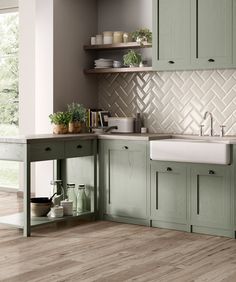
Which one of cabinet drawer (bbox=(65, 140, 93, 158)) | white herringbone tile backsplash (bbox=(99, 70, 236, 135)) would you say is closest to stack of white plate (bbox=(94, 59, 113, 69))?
white herringbone tile backsplash (bbox=(99, 70, 236, 135))

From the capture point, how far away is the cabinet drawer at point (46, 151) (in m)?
5.16

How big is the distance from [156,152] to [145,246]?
0.99m

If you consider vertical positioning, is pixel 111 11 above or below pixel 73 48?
above

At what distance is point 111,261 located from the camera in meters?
4.34

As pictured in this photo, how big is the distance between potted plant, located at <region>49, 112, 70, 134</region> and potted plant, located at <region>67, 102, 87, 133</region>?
2.0 inches

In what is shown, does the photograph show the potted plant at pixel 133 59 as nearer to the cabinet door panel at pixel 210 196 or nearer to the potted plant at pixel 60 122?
the potted plant at pixel 60 122

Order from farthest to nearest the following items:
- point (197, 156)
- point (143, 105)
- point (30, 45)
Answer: point (30, 45) < point (143, 105) < point (197, 156)

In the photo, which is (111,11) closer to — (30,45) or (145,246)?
(30,45)

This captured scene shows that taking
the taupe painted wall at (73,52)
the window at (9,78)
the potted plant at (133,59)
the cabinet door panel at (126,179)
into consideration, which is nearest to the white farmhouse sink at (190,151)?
the cabinet door panel at (126,179)

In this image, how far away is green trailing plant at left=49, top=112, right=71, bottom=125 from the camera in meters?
5.94

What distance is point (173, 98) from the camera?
6.18 meters

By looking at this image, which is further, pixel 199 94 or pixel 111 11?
pixel 111 11

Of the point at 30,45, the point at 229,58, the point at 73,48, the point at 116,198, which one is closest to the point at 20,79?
the point at 30,45

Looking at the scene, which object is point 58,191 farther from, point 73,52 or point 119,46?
→ point 119,46
